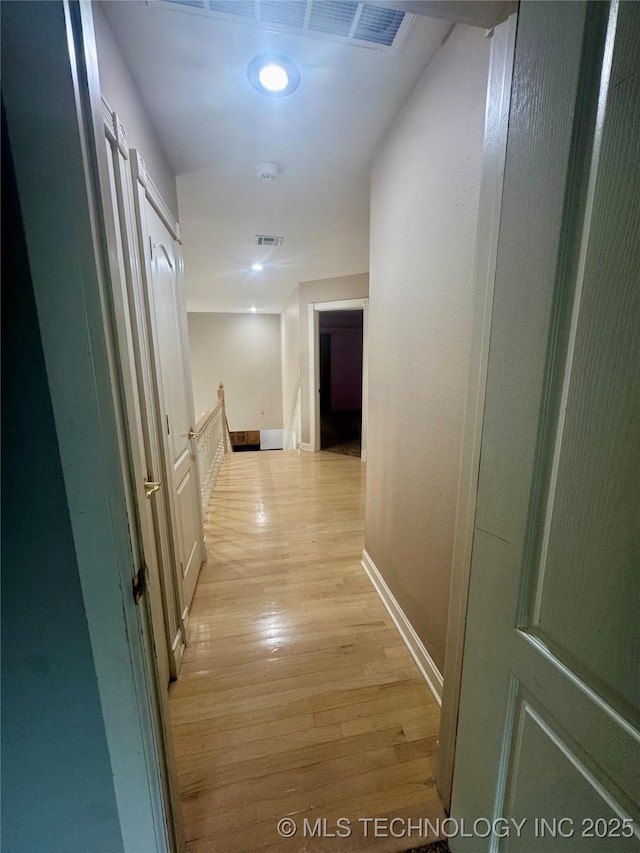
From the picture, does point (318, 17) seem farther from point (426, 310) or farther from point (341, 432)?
point (341, 432)

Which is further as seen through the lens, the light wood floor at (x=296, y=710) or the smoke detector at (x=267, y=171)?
the smoke detector at (x=267, y=171)

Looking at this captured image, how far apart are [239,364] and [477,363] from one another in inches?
292

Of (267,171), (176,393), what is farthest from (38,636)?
(267,171)

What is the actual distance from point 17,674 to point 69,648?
4.2 inches

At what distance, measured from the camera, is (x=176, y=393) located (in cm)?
178

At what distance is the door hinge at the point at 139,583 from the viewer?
0.65 m

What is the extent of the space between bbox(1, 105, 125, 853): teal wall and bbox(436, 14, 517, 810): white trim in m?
0.91

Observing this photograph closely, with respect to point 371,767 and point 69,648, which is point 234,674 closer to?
point 371,767

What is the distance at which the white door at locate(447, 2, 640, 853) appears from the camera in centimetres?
48

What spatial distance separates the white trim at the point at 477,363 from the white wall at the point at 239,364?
6993 mm

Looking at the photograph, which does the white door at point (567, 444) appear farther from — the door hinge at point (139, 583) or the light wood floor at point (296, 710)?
the door hinge at point (139, 583)

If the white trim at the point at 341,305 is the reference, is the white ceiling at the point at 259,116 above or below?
above

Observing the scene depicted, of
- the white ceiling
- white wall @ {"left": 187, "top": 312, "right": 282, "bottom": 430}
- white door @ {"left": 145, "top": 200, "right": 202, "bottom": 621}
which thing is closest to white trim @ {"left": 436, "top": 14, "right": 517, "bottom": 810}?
the white ceiling

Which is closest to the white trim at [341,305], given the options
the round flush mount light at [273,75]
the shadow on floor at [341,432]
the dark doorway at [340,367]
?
the shadow on floor at [341,432]
